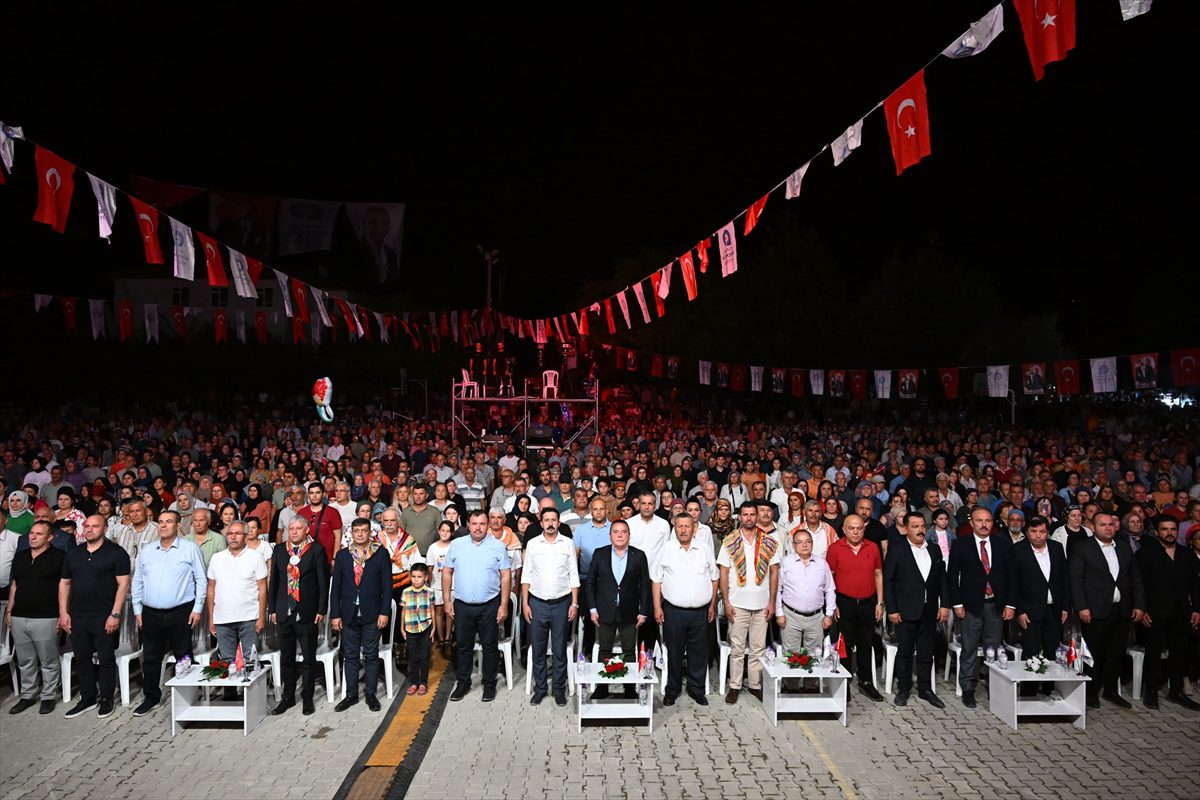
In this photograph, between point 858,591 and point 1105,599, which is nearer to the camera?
point 1105,599

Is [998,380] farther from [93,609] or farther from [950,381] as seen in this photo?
[93,609]

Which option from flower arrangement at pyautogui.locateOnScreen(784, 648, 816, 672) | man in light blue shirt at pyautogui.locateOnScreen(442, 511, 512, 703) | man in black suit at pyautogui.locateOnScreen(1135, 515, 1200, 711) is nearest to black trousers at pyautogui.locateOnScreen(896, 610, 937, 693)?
flower arrangement at pyautogui.locateOnScreen(784, 648, 816, 672)

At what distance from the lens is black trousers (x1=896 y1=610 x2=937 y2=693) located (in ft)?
22.8

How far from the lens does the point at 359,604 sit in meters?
6.77

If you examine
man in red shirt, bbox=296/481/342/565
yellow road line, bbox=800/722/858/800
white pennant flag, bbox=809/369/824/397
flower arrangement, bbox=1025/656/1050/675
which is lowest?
yellow road line, bbox=800/722/858/800

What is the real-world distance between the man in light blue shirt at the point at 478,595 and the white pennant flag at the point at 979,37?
18.3 feet

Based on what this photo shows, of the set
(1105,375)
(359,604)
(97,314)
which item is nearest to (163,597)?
→ (359,604)

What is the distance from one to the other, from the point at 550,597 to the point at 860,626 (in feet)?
9.31

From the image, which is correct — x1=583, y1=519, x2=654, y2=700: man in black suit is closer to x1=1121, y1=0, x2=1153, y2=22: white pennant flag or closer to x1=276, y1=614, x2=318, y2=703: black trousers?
x1=276, y1=614, x2=318, y2=703: black trousers

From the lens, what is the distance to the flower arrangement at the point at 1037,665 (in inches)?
259

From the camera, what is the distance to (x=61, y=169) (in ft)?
27.4

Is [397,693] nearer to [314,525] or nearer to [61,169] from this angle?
[314,525]

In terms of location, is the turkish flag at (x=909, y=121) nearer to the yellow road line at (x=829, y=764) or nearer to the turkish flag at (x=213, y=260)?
the yellow road line at (x=829, y=764)

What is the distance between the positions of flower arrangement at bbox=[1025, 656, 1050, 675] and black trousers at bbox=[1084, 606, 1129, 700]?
0.64 meters
